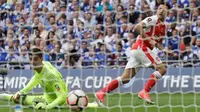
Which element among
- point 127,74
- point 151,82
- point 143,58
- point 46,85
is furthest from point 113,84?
point 46,85

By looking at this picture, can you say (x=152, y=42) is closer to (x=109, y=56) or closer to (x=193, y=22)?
(x=193, y=22)

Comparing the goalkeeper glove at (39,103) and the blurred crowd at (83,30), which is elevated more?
the blurred crowd at (83,30)

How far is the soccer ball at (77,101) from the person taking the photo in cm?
1029

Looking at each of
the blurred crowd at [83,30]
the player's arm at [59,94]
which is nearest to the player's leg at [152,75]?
the player's arm at [59,94]

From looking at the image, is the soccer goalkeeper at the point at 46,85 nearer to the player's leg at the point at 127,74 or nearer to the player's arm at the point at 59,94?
the player's arm at the point at 59,94

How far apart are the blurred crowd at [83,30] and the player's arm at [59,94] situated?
95.3 inches

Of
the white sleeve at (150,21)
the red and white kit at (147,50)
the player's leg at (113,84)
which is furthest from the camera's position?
the red and white kit at (147,50)

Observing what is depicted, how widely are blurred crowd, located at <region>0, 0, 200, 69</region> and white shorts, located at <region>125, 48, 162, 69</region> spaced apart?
1562 mm

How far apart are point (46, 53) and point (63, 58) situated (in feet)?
3.31

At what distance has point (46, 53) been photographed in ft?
45.7

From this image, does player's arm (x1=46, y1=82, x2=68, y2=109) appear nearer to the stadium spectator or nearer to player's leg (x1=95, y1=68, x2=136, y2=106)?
player's leg (x1=95, y1=68, x2=136, y2=106)

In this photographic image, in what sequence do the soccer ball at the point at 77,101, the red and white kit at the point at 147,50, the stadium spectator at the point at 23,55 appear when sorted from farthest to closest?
the stadium spectator at the point at 23,55 < the red and white kit at the point at 147,50 < the soccer ball at the point at 77,101

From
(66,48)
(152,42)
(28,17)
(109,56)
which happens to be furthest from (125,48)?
(152,42)

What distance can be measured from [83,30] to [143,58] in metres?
2.75
